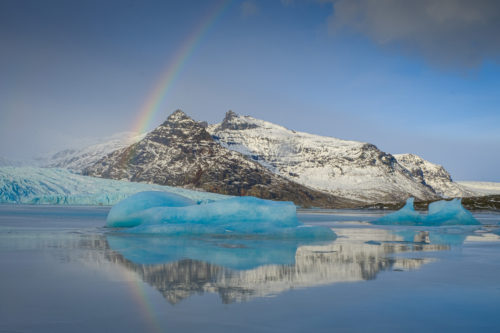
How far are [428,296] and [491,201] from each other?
422 feet

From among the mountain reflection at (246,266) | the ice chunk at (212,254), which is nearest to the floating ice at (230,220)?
the ice chunk at (212,254)

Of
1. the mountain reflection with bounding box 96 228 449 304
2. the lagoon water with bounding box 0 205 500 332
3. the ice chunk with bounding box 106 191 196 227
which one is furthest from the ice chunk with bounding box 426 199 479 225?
the lagoon water with bounding box 0 205 500 332

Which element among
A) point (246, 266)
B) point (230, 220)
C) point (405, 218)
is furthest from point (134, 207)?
point (405, 218)

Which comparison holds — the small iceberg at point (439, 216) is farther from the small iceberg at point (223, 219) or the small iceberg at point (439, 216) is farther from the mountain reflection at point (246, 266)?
the mountain reflection at point (246, 266)

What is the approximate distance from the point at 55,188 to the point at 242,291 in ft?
180

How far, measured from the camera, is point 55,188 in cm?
5634

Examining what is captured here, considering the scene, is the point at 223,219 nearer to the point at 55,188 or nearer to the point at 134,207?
the point at 134,207

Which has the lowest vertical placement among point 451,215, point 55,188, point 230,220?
point 451,215

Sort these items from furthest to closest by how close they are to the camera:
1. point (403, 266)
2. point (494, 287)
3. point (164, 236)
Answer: point (164, 236)
point (403, 266)
point (494, 287)

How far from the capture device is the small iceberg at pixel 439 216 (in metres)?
35.9

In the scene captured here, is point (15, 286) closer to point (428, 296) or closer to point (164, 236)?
point (428, 296)

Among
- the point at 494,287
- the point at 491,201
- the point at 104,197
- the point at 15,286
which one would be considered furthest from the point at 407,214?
the point at 491,201

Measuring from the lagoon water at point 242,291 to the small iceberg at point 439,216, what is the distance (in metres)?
24.9

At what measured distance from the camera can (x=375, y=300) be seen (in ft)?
23.0
